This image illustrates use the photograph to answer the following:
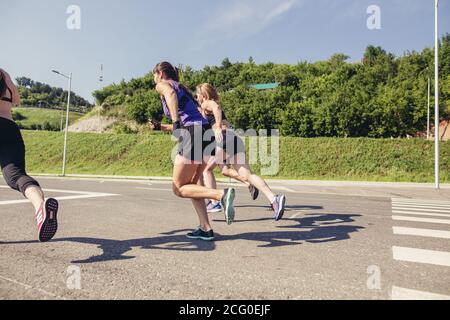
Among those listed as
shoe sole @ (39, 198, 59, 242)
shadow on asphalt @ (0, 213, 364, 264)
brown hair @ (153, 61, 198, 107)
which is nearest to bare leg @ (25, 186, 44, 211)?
shoe sole @ (39, 198, 59, 242)

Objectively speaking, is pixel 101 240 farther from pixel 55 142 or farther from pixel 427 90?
pixel 427 90

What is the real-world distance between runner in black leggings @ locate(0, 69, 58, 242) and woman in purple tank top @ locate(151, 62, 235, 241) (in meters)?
1.28

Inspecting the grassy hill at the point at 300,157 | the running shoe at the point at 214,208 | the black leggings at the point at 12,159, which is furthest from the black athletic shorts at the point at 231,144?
the grassy hill at the point at 300,157

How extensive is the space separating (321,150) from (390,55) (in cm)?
3966

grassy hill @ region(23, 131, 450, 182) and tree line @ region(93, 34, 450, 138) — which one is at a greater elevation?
tree line @ region(93, 34, 450, 138)

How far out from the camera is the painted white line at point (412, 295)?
213 cm

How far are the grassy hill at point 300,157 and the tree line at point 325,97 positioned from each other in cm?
499

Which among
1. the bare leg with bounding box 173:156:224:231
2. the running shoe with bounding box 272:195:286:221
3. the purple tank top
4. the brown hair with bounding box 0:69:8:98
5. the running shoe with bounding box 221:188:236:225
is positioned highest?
the brown hair with bounding box 0:69:8:98

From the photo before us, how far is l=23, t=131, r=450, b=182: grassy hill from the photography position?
74.8 feet

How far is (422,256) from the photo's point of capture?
3.19 meters

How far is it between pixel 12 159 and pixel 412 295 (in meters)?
3.70

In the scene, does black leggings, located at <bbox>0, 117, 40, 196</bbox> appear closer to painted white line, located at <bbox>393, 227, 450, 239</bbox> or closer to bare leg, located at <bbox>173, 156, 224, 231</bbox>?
bare leg, located at <bbox>173, 156, 224, 231</bbox>

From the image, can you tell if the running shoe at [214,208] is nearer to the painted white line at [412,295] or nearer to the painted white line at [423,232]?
the painted white line at [423,232]

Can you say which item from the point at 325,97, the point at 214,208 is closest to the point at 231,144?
the point at 214,208
